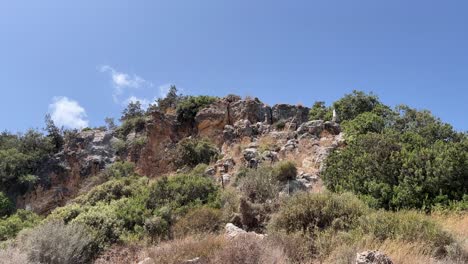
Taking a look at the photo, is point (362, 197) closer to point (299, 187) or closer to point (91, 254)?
point (299, 187)

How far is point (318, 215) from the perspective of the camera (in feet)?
22.6

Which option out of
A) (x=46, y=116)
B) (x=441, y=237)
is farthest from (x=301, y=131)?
(x=46, y=116)

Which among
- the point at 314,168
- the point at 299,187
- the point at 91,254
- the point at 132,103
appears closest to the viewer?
the point at 91,254

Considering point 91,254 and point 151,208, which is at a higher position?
point 151,208

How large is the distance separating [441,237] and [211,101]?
19.0 meters

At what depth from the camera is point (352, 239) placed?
18.8ft

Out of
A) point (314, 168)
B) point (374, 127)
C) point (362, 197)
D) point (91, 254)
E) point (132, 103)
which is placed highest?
point (132, 103)

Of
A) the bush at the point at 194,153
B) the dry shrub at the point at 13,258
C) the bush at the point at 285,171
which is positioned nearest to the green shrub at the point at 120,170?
the bush at the point at 194,153

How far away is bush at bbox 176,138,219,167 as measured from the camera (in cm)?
1850

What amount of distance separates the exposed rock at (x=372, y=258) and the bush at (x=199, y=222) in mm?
3800

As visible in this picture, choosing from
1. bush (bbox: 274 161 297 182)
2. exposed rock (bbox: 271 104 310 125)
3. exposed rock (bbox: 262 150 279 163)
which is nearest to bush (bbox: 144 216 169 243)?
bush (bbox: 274 161 297 182)

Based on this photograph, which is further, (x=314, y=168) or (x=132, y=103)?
(x=132, y=103)

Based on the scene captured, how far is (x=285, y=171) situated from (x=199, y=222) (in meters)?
4.39

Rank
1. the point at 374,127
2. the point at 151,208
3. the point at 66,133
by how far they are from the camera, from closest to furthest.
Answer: the point at 151,208 < the point at 374,127 < the point at 66,133
